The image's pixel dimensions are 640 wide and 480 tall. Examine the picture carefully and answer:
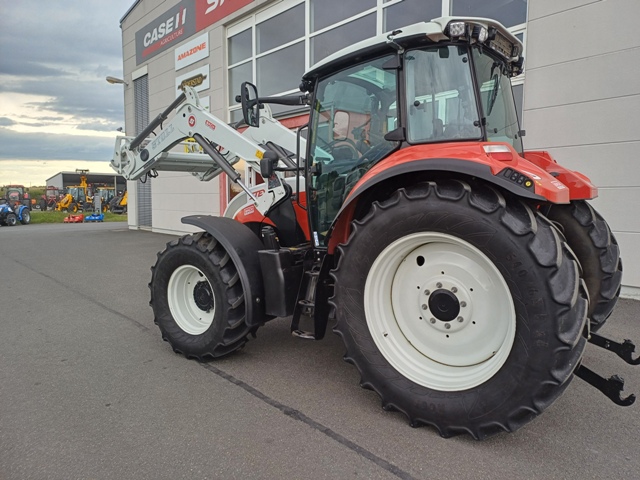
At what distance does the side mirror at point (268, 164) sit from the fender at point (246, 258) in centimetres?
53

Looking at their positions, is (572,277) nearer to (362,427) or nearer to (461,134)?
(461,134)

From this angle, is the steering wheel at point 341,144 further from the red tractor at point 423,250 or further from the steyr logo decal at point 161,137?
the steyr logo decal at point 161,137

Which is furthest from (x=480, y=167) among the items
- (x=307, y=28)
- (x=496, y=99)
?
(x=307, y=28)

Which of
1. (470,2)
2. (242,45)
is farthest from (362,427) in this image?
(242,45)

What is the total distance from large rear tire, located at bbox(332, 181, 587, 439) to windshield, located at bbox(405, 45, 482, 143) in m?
0.47

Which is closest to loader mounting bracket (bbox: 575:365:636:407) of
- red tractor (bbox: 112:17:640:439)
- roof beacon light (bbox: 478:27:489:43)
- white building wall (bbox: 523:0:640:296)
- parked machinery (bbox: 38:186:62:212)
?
red tractor (bbox: 112:17:640:439)

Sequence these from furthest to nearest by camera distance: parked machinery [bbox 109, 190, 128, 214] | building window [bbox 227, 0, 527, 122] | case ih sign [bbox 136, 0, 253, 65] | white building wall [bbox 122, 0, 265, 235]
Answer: parked machinery [bbox 109, 190, 128, 214], white building wall [bbox 122, 0, 265, 235], case ih sign [bbox 136, 0, 253, 65], building window [bbox 227, 0, 527, 122]

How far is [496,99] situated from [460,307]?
1.57 meters

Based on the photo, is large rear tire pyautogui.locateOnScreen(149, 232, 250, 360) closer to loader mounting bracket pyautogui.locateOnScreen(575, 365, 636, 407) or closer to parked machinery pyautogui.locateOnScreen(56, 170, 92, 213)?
loader mounting bracket pyautogui.locateOnScreen(575, 365, 636, 407)

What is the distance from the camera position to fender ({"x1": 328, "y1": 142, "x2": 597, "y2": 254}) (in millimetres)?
2217

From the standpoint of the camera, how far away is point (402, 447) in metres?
2.35

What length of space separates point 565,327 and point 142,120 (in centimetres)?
1754

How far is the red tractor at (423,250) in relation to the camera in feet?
7.20

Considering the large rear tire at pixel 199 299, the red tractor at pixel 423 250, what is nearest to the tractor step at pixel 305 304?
the red tractor at pixel 423 250
